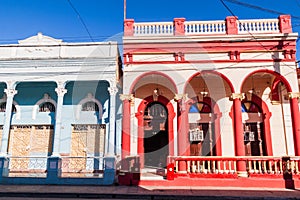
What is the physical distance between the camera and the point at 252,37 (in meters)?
11.5

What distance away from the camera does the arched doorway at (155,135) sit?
12797 millimetres

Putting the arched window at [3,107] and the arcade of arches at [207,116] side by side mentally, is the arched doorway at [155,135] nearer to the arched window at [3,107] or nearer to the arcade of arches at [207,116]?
the arcade of arches at [207,116]

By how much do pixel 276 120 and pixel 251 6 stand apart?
5897 millimetres

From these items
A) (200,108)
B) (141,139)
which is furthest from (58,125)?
(200,108)

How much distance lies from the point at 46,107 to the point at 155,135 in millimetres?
5466

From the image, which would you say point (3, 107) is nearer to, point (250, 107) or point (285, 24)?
point (250, 107)

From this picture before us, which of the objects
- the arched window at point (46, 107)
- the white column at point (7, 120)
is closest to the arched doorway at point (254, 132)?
the arched window at point (46, 107)

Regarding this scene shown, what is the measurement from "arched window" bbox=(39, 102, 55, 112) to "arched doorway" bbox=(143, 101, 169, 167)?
4.51m

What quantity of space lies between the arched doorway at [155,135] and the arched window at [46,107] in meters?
4.51

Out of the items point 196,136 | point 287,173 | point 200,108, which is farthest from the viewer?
point 200,108

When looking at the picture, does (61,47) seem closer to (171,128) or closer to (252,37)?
(171,128)

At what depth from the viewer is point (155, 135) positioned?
42.6ft

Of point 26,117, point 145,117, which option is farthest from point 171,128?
point 26,117

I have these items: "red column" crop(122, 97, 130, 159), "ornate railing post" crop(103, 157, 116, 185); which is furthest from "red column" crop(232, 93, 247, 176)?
"ornate railing post" crop(103, 157, 116, 185)
